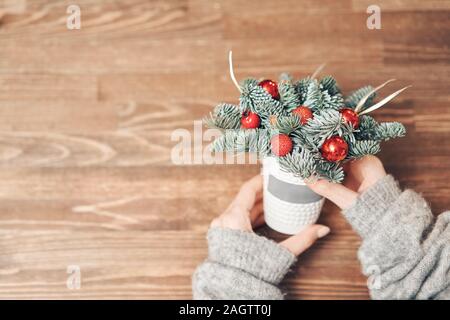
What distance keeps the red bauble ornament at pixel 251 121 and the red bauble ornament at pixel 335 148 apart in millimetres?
103

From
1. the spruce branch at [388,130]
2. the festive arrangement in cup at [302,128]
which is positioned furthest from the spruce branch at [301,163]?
the spruce branch at [388,130]

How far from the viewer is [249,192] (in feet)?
3.01

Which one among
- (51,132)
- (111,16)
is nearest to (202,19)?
(111,16)

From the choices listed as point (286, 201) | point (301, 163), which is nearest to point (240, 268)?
point (286, 201)

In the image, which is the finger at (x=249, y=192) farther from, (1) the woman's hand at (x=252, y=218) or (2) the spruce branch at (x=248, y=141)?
(2) the spruce branch at (x=248, y=141)

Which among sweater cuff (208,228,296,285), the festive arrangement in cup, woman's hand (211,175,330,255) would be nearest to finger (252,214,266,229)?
woman's hand (211,175,330,255)

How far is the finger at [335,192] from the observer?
742 mm

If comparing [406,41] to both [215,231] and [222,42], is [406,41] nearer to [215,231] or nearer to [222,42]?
[222,42]

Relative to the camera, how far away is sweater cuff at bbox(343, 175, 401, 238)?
80cm

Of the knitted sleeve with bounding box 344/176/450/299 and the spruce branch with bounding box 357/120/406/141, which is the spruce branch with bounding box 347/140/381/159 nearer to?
the spruce branch with bounding box 357/120/406/141

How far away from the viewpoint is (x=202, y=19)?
1.15 m

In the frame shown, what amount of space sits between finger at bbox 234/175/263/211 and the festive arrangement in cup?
0.70ft

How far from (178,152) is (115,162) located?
14 cm

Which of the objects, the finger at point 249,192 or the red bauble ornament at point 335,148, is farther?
the finger at point 249,192
